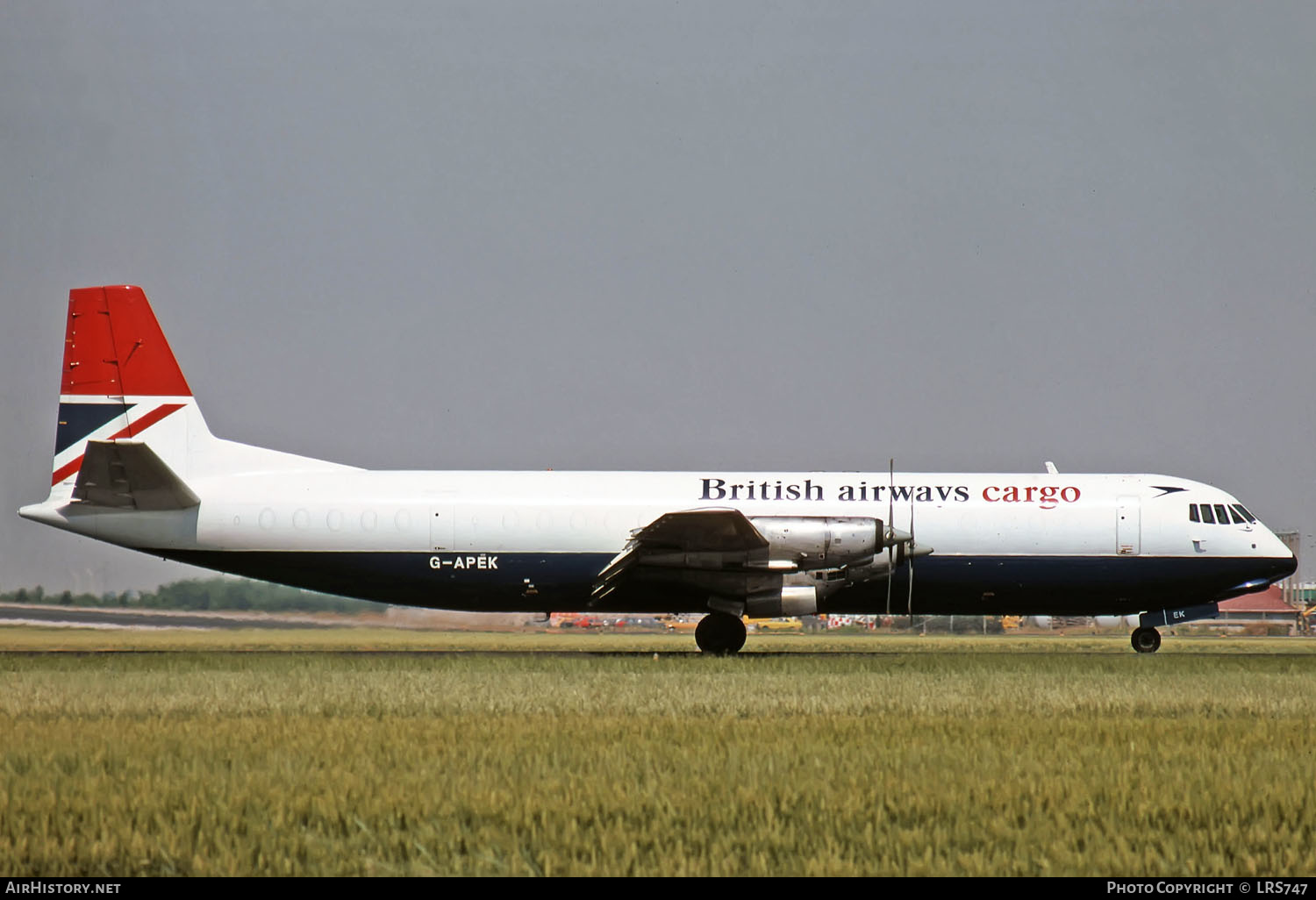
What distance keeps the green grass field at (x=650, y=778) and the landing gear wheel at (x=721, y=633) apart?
24.4 ft

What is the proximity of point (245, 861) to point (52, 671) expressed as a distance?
14.9m

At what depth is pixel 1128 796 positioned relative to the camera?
9.12m

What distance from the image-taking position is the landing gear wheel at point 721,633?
86.1 ft

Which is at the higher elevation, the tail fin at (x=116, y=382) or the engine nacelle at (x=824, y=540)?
the tail fin at (x=116, y=382)

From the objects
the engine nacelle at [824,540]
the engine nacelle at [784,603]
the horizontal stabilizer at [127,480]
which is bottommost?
the engine nacelle at [784,603]

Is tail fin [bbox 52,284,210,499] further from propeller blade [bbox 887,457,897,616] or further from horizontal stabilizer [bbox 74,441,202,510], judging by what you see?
propeller blade [bbox 887,457,897,616]

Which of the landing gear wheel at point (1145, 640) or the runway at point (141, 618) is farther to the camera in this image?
the runway at point (141, 618)

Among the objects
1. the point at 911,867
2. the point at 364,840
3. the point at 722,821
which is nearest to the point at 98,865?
the point at 364,840

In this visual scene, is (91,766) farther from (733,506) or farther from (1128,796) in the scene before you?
(733,506)

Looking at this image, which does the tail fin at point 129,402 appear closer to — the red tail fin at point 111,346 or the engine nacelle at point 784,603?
the red tail fin at point 111,346

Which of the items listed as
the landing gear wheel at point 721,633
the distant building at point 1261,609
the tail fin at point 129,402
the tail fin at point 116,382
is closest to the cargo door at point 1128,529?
the landing gear wheel at point 721,633

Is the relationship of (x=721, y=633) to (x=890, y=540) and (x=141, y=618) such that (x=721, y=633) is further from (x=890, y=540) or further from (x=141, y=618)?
(x=141, y=618)

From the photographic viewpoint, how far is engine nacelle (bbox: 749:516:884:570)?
2442 centimetres

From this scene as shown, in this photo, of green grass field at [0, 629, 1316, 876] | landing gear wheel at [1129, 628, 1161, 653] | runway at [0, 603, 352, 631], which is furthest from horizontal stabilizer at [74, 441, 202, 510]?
landing gear wheel at [1129, 628, 1161, 653]
